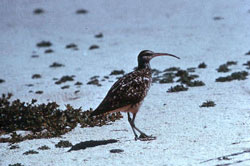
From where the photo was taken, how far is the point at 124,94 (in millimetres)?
10328

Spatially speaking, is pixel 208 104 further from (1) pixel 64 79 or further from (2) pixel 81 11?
(2) pixel 81 11

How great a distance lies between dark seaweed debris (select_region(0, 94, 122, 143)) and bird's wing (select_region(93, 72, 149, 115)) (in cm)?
194

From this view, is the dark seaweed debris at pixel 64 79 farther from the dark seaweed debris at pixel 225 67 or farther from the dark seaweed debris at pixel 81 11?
the dark seaweed debris at pixel 81 11

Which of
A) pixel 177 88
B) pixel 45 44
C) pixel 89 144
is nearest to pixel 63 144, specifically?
pixel 89 144

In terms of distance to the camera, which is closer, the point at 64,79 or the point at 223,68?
the point at 223,68

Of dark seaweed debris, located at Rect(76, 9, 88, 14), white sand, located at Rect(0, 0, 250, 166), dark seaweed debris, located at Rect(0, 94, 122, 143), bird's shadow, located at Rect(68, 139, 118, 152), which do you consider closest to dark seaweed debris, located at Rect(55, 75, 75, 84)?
white sand, located at Rect(0, 0, 250, 166)

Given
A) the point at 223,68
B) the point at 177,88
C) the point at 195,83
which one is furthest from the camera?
the point at 223,68

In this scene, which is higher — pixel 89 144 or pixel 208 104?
pixel 208 104

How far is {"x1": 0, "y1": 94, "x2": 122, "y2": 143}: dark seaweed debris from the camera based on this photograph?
39.7 feet

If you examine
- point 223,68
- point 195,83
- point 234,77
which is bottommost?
point 195,83

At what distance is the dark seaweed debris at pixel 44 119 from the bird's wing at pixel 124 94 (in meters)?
1.94

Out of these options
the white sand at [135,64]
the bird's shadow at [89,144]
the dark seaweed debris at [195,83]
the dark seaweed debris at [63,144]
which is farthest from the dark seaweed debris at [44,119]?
the dark seaweed debris at [195,83]

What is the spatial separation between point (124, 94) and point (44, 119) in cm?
298

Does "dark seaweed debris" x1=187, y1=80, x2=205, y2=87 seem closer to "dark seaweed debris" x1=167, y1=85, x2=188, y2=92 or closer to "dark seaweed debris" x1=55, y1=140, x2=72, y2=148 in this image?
"dark seaweed debris" x1=167, y1=85, x2=188, y2=92
